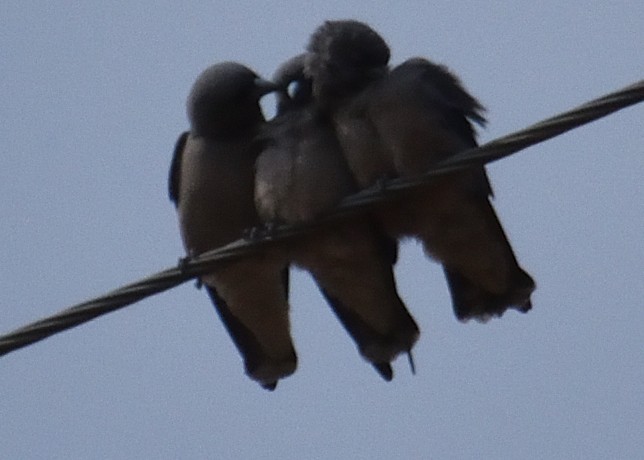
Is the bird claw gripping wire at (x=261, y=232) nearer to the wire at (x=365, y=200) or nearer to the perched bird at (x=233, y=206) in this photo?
the perched bird at (x=233, y=206)

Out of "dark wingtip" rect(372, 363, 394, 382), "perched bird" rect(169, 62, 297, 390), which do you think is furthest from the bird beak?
"dark wingtip" rect(372, 363, 394, 382)

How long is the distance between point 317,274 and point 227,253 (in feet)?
4.89

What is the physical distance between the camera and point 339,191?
802cm

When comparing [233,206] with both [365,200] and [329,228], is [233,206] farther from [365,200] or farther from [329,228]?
[365,200]

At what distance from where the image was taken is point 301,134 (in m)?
8.30

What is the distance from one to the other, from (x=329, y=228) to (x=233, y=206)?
700 millimetres

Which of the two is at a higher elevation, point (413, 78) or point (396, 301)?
point (413, 78)

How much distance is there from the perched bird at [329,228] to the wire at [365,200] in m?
0.99

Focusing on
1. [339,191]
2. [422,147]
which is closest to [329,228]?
[339,191]

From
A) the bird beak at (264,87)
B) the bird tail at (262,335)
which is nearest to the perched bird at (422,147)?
the bird beak at (264,87)

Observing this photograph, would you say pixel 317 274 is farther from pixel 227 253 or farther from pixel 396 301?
pixel 227 253

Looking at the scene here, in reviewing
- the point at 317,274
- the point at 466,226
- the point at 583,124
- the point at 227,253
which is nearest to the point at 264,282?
the point at 317,274

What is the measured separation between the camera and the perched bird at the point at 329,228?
8.00 m

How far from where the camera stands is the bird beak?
8.79 meters
